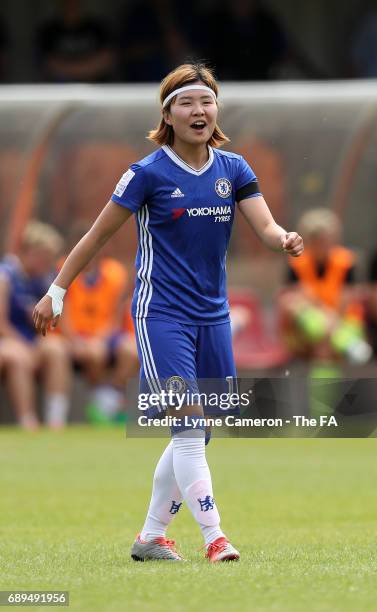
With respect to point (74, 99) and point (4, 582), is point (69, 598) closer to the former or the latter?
point (4, 582)

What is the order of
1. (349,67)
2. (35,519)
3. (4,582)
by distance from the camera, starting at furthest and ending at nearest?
(349,67) → (35,519) → (4,582)

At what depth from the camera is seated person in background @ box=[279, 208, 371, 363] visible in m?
13.7

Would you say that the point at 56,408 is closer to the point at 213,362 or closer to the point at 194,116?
the point at 213,362

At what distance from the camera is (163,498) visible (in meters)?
6.24

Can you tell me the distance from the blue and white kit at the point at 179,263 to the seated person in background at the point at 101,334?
7763 mm

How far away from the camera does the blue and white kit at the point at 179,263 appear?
6066mm

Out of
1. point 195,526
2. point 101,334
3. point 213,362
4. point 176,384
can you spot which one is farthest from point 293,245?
point 101,334

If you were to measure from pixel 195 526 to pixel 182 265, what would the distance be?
6.82ft

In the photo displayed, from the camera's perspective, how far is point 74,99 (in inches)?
590

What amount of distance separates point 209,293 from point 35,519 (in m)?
2.23

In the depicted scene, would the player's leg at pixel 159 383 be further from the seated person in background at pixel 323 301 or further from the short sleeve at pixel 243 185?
the seated person in background at pixel 323 301

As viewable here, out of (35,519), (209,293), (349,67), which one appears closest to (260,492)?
(35,519)

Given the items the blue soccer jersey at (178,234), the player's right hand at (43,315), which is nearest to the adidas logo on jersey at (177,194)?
the blue soccer jersey at (178,234)

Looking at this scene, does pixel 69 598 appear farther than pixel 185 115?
No
